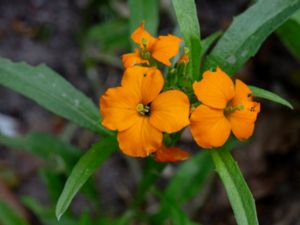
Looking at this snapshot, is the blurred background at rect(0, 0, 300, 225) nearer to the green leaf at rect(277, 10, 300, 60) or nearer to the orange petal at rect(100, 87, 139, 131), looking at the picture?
the green leaf at rect(277, 10, 300, 60)

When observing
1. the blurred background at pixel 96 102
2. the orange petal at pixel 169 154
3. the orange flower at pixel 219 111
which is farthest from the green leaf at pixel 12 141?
the orange flower at pixel 219 111

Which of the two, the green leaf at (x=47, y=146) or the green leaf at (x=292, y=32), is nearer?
the green leaf at (x=292, y=32)

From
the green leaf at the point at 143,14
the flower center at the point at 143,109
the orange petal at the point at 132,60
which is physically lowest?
the green leaf at the point at 143,14

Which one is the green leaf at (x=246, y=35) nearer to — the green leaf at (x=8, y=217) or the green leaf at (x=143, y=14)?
the green leaf at (x=143, y=14)

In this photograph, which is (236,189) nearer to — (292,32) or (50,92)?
(50,92)

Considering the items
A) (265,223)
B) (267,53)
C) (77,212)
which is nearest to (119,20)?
(267,53)

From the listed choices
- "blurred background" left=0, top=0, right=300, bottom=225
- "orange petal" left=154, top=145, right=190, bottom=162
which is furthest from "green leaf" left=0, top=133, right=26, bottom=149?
"orange petal" left=154, top=145, right=190, bottom=162

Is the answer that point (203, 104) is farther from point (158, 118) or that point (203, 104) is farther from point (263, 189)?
point (263, 189)
